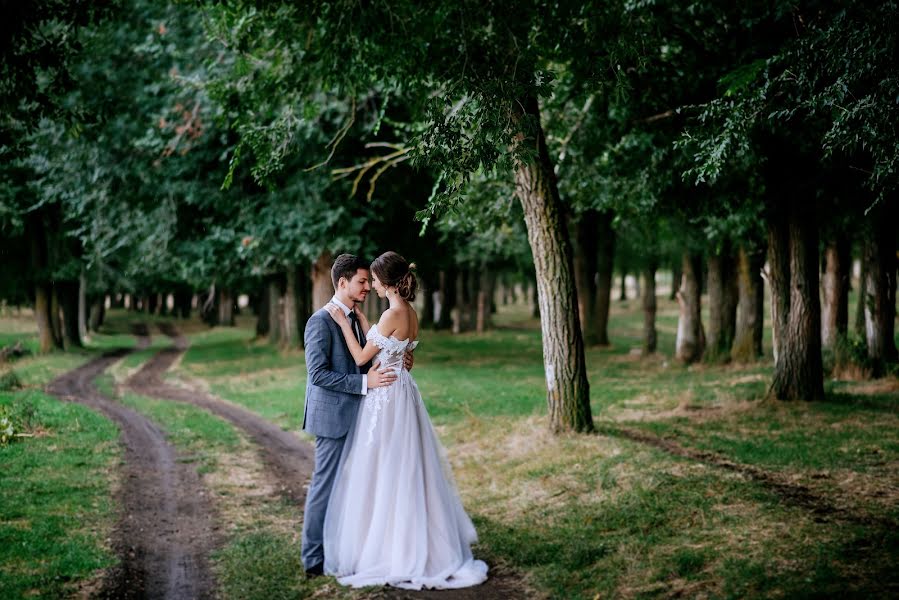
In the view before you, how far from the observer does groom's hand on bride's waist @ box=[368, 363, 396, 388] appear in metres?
6.75

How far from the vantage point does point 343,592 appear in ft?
20.9

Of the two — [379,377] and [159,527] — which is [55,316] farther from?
[379,377]

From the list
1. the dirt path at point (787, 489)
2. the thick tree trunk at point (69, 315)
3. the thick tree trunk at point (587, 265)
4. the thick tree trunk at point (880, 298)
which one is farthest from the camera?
the thick tree trunk at point (69, 315)

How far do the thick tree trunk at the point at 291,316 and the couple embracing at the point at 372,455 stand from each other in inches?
964

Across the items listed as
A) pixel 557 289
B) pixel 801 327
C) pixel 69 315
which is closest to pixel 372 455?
pixel 557 289

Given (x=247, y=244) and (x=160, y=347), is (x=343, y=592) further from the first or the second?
(x=160, y=347)

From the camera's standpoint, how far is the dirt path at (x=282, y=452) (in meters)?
6.37

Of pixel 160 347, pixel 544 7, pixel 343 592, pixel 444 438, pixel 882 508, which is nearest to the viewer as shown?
pixel 343 592

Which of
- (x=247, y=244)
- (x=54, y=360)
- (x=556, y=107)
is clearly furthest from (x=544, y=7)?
(x=54, y=360)

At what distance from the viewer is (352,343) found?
671 centimetres

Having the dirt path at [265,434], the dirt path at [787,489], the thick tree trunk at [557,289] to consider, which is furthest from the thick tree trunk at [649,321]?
the thick tree trunk at [557,289]

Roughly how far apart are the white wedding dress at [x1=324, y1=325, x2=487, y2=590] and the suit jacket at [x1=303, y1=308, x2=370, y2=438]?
0.47ft

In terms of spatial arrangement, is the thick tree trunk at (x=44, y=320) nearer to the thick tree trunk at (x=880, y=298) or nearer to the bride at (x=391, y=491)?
the thick tree trunk at (x=880, y=298)

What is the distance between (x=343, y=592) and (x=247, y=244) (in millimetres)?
17142
